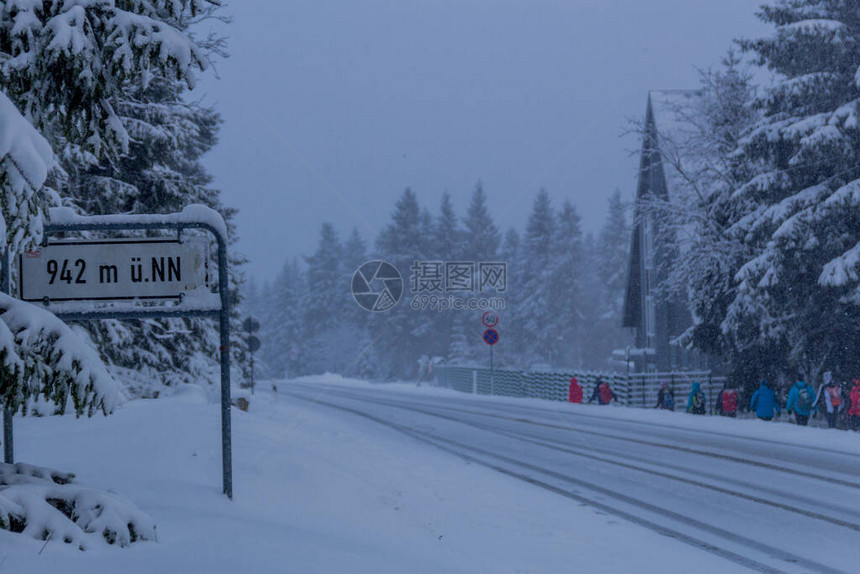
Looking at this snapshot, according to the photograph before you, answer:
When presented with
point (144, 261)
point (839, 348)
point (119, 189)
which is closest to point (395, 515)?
point (144, 261)

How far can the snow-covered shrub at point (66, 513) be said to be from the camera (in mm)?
4406

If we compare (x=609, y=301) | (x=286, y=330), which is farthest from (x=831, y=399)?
(x=286, y=330)

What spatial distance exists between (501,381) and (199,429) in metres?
32.9

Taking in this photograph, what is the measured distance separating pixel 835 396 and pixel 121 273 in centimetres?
1895

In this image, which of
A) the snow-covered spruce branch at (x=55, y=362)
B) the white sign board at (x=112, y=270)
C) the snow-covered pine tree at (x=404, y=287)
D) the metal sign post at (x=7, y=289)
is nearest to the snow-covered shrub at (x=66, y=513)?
the snow-covered spruce branch at (x=55, y=362)

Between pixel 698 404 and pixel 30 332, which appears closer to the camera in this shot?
pixel 30 332

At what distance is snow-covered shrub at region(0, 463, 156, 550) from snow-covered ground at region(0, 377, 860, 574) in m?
0.11

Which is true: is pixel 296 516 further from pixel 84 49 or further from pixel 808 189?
pixel 808 189

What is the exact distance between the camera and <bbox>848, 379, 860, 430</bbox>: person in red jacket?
746 inches

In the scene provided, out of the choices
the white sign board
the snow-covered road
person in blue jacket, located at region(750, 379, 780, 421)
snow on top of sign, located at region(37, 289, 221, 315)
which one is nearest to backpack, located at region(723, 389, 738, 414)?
person in blue jacket, located at region(750, 379, 780, 421)

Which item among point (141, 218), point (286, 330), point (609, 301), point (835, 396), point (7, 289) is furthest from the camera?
point (286, 330)

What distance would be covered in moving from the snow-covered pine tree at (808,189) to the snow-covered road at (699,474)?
3556 millimetres

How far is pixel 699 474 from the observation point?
11820 mm

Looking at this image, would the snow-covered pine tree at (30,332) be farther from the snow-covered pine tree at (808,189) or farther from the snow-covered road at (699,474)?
the snow-covered pine tree at (808,189)
